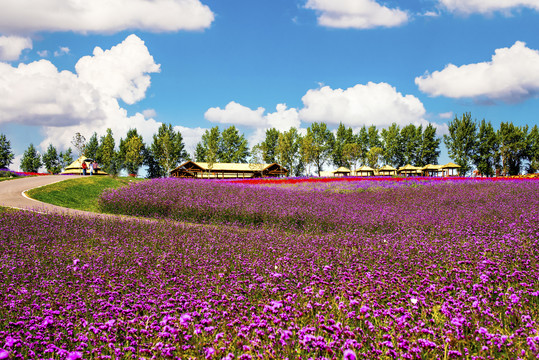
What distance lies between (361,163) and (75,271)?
2846 inches

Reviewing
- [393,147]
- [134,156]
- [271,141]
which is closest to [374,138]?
[393,147]

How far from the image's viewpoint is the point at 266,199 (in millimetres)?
13508

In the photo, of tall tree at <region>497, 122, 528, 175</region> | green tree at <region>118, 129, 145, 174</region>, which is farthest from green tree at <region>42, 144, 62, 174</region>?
tall tree at <region>497, 122, 528, 175</region>

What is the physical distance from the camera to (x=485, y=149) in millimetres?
62375

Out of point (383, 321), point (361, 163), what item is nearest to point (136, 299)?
point (383, 321)

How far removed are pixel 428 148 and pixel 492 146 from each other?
37.8 ft

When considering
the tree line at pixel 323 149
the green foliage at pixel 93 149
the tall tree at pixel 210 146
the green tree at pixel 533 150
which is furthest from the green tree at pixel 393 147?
the green foliage at pixel 93 149

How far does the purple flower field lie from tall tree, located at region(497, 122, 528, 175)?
2326 inches

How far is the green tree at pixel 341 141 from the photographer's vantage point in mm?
72750

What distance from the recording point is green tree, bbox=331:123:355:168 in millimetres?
72750

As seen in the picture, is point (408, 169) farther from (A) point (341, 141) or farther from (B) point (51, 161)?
(B) point (51, 161)

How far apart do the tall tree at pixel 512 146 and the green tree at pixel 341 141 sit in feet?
86.0

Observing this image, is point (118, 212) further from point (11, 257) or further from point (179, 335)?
point (179, 335)

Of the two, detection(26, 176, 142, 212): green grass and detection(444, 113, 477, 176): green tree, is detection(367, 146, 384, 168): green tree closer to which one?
detection(444, 113, 477, 176): green tree
